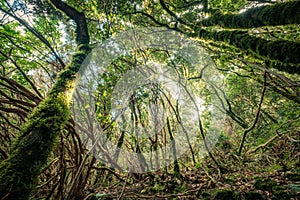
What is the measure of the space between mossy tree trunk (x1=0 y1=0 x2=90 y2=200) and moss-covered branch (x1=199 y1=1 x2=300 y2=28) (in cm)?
249

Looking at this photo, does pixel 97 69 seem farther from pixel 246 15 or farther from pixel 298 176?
pixel 298 176

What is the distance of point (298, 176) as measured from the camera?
229 centimetres

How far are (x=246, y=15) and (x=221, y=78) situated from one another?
4947 mm

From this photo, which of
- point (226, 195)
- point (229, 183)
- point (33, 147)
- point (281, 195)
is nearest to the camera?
point (33, 147)

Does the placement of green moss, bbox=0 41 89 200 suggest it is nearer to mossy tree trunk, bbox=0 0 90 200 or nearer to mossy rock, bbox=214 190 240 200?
mossy tree trunk, bbox=0 0 90 200

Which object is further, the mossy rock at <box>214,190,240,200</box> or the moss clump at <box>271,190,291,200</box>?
the mossy rock at <box>214,190,240,200</box>

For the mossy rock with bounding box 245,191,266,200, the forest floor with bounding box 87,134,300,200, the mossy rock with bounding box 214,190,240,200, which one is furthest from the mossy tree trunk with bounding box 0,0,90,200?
the mossy rock with bounding box 245,191,266,200

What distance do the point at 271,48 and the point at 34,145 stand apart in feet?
8.64

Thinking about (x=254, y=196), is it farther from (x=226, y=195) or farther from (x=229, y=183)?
(x=229, y=183)

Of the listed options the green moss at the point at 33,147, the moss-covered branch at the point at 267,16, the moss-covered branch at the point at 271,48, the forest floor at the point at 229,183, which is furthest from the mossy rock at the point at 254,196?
the green moss at the point at 33,147

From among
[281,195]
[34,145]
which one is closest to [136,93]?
[34,145]

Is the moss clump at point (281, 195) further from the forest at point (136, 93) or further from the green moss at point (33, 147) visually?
the green moss at point (33, 147)

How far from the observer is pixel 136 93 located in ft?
17.2

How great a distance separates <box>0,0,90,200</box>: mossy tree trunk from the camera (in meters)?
1.39
